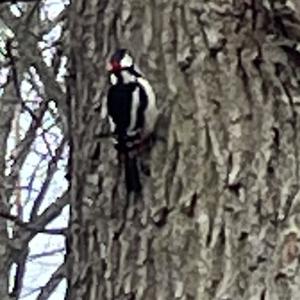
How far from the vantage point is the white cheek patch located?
2495 millimetres

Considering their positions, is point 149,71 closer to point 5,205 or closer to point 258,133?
point 258,133

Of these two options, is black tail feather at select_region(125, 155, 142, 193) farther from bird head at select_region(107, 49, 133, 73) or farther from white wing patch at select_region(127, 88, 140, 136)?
bird head at select_region(107, 49, 133, 73)

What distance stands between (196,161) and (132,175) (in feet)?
0.49

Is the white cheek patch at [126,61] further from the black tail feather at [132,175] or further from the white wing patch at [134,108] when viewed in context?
the black tail feather at [132,175]

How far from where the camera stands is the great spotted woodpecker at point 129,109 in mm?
2463

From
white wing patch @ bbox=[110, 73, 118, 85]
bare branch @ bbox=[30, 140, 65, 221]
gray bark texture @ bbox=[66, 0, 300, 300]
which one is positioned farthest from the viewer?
bare branch @ bbox=[30, 140, 65, 221]

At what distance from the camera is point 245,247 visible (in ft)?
7.65

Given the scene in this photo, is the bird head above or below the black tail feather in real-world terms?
above

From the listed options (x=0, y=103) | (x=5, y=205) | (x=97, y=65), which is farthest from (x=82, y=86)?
(x=0, y=103)

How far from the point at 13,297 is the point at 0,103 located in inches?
42.1

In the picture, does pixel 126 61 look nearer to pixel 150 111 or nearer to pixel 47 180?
pixel 150 111

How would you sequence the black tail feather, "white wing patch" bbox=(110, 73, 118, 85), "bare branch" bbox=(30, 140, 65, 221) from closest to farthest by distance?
1. the black tail feather
2. "white wing patch" bbox=(110, 73, 118, 85)
3. "bare branch" bbox=(30, 140, 65, 221)

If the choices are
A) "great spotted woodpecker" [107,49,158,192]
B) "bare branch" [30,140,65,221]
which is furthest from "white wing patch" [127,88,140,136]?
"bare branch" [30,140,65,221]

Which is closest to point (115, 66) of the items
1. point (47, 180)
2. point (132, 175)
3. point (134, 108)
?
point (134, 108)
